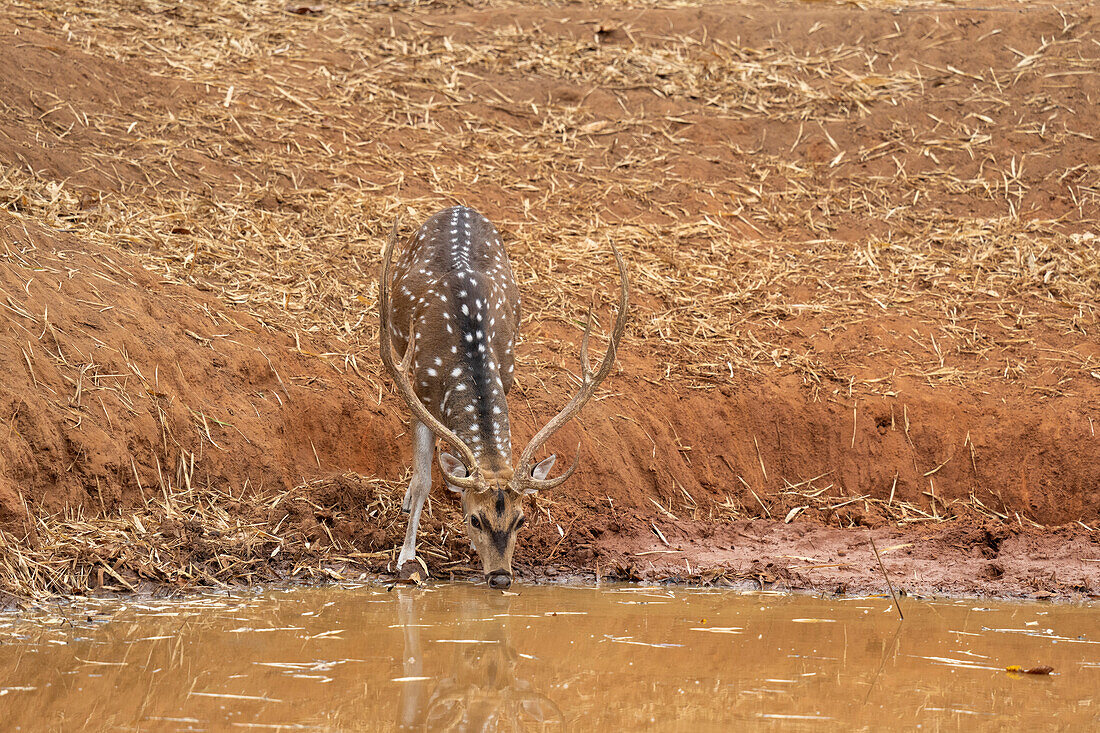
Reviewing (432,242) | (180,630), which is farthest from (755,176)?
(180,630)

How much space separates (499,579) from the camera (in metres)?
7.73

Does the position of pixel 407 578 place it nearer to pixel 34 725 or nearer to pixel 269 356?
pixel 269 356

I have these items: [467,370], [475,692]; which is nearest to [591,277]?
[467,370]

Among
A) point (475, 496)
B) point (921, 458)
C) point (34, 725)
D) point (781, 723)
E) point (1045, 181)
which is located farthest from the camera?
point (1045, 181)

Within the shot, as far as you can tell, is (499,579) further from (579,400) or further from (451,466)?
(579,400)

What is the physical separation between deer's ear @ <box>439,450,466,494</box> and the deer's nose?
64 centimetres

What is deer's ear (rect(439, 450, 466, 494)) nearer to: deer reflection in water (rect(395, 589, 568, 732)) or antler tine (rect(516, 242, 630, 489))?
antler tine (rect(516, 242, 630, 489))

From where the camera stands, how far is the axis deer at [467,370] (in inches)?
309

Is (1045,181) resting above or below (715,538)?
above

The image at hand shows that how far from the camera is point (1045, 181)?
46.6ft

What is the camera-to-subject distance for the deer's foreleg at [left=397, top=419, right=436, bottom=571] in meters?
8.43

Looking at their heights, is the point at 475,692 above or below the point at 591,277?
below

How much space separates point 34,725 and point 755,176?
11620mm

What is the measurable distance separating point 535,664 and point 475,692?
0.57 metres
